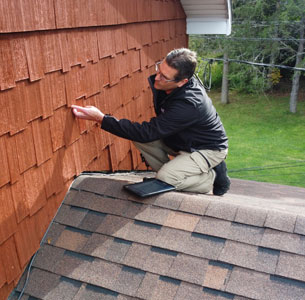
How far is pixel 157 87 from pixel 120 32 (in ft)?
3.86

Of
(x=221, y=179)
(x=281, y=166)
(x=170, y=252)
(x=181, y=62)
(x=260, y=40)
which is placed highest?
(x=181, y=62)

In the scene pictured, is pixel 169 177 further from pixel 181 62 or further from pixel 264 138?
pixel 264 138

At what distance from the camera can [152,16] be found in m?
5.08

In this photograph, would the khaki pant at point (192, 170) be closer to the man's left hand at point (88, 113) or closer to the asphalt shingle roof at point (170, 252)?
the asphalt shingle roof at point (170, 252)

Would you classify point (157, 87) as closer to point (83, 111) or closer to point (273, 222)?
point (83, 111)

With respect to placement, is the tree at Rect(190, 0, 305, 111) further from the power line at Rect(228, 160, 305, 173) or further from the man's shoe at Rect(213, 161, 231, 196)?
the man's shoe at Rect(213, 161, 231, 196)

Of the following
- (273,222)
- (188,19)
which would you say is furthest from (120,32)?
(188,19)

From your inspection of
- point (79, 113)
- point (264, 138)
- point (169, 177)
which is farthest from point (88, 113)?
point (264, 138)

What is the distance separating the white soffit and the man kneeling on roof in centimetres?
395

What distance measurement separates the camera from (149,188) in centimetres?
287

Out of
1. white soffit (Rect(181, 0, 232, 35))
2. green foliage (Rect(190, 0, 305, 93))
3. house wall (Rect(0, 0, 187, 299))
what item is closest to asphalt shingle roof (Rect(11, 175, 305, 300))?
house wall (Rect(0, 0, 187, 299))

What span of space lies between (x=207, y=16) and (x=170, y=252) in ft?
18.3

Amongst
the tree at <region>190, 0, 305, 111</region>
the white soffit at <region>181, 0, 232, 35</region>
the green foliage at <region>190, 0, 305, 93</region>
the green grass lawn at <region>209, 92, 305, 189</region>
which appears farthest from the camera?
the green foliage at <region>190, 0, 305, 93</region>

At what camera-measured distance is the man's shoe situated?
369 centimetres
